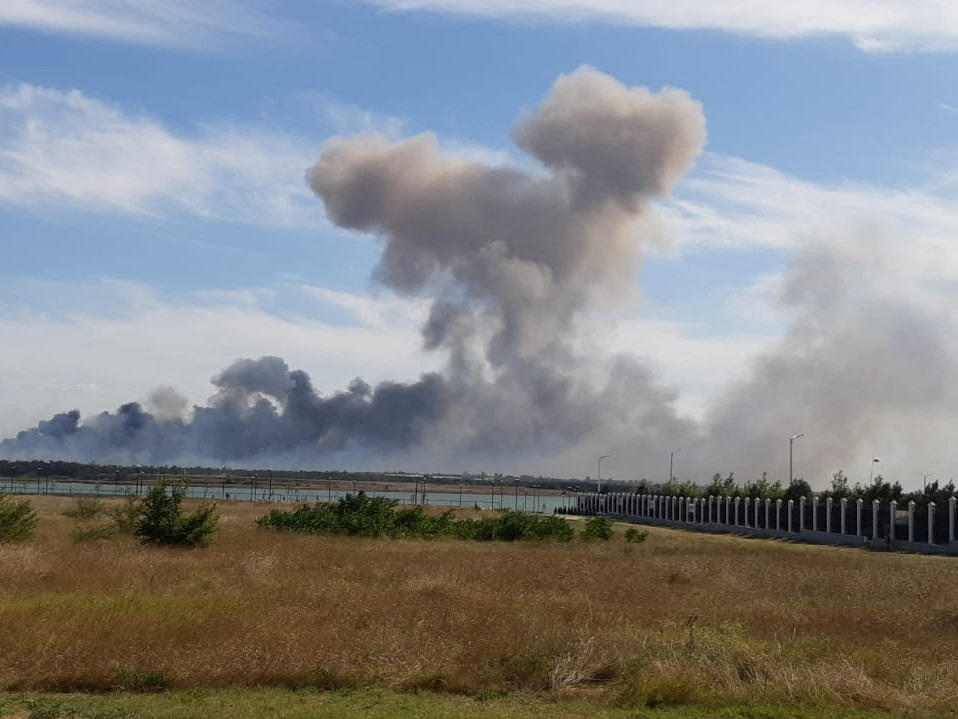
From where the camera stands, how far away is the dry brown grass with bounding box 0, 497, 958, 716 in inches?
554

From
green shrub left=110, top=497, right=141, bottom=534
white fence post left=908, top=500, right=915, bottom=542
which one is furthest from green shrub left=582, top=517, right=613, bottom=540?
green shrub left=110, top=497, right=141, bottom=534

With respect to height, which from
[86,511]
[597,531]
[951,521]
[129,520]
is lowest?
[597,531]

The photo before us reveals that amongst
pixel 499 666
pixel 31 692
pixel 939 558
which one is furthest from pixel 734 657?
pixel 939 558

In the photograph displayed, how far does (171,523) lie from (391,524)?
57.3 ft

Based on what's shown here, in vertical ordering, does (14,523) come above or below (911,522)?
above

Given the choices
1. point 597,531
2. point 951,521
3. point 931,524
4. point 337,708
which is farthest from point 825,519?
point 337,708

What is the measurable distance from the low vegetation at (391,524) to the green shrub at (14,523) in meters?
15.9

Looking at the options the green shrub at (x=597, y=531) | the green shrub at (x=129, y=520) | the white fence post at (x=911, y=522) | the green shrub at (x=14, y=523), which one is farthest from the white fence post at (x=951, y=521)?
the green shrub at (x=14, y=523)

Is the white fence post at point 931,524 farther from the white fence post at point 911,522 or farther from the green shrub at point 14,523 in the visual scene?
the green shrub at point 14,523

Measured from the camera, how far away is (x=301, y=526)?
172 ft

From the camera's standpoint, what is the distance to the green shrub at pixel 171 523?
125ft

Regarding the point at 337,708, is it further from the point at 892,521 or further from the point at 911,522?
the point at 892,521

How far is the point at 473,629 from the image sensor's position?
17.5 metres

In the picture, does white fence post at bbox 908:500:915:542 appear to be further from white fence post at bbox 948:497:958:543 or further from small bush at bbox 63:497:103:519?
small bush at bbox 63:497:103:519
